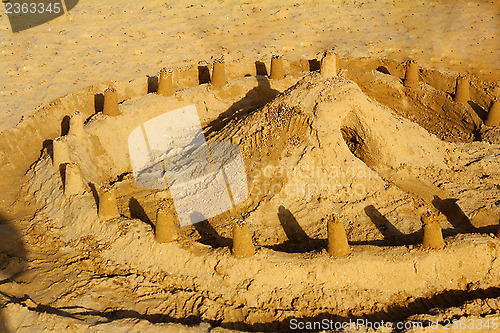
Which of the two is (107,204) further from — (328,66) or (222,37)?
(222,37)

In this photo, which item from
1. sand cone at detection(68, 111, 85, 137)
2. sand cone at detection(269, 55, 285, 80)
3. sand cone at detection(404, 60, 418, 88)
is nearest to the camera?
sand cone at detection(68, 111, 85, 137)

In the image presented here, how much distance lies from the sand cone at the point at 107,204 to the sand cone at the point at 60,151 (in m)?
1.38

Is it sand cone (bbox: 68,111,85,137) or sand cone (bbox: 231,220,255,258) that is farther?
sand cone (bbox: 68,111,85,137)

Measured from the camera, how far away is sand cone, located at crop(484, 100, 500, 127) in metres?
10.4

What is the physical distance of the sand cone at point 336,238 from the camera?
270 inches

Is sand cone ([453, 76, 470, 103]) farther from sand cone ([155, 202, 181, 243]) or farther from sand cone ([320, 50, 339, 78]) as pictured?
sand cone ([155, 202, 181, 243])

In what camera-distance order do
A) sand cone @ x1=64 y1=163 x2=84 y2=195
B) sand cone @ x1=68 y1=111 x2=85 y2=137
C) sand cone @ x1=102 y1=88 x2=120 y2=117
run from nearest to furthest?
sand cone @ x1=64 y1=163 x2=84 y2=195 → sand cone @ x1=68 y1=111 x2=85 y2=137 → sand cone @ x1=102 y1=88 x2=120 y2=117

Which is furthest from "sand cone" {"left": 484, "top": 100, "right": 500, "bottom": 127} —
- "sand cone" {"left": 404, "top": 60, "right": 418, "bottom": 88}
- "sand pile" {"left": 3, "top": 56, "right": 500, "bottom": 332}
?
"sand cone" {"left": 404, "top": 60, "right": 418, "bottom": 88}

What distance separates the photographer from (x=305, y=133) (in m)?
8.20

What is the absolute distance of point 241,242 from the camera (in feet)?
22.8

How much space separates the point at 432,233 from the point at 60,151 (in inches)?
221

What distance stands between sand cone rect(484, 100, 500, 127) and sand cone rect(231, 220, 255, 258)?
233 inches

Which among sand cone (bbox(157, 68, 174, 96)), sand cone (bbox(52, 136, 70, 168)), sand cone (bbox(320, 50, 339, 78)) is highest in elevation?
sand cone (bbox(320, 50, 339, 78))

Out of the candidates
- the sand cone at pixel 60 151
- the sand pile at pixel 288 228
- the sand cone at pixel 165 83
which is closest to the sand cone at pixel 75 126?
the sand pile at pixel 288 228
